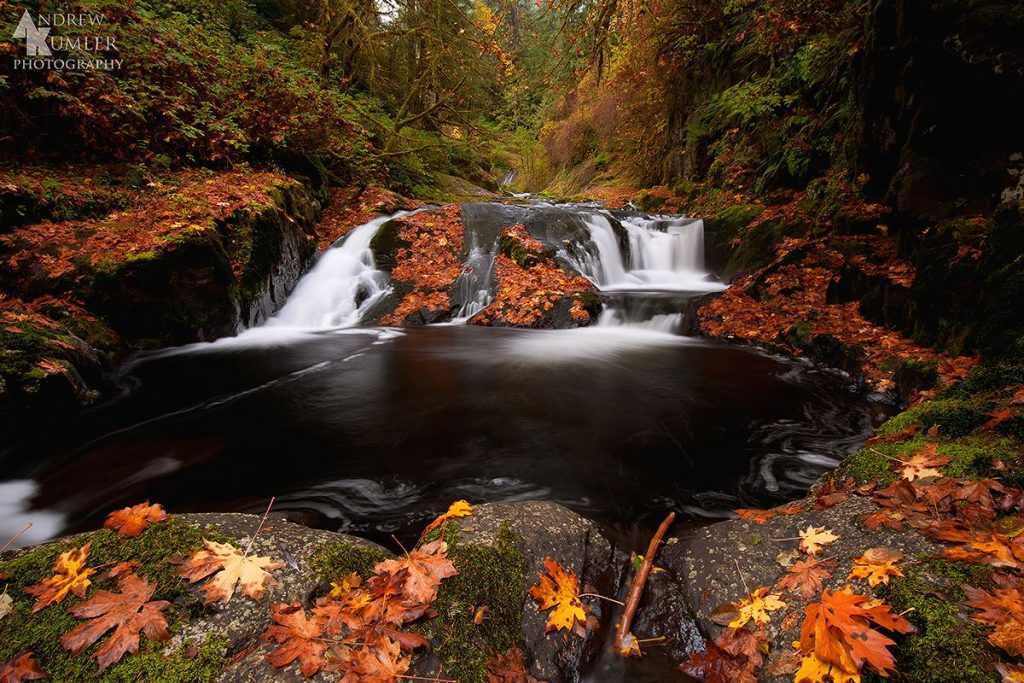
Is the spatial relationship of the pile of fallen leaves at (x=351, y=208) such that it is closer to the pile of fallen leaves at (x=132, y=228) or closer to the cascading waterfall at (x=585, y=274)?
the cascading waterfall at (x=585, y=274)

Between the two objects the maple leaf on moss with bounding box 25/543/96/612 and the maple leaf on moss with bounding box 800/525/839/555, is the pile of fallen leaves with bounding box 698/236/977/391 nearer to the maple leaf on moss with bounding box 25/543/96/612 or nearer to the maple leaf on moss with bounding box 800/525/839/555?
the maple leaf on moss with bounding box 800/525/839/555

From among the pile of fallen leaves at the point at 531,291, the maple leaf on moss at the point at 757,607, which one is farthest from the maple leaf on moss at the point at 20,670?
the pile of fallen leaves at the point at 531,291

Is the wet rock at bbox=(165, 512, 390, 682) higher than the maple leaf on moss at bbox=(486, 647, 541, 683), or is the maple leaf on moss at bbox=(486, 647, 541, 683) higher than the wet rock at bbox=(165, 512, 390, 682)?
the wet rock at bbox=(165, 512, 390, 682)

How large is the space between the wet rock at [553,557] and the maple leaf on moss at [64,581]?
1.47 metres

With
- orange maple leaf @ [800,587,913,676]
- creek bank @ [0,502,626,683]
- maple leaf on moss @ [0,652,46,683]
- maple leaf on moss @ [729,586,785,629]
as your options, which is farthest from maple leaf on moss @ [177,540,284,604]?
orange maple leaf @ [800,587,913,676]

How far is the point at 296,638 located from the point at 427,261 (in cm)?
917

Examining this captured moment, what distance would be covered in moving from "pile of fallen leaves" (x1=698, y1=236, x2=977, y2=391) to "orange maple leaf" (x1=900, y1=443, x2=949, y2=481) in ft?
9.65

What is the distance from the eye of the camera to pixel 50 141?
7.08m

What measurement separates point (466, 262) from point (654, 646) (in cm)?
896

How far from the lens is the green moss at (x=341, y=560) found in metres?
1.96

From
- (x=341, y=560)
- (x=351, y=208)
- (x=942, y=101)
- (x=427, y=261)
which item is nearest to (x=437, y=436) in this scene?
(x=341, y=560)

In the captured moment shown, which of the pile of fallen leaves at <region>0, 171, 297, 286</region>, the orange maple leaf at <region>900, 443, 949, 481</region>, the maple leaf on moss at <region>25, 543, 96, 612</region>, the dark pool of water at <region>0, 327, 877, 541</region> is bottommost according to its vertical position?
the dark pool of water at <region>0, 327, 877, 541</region>

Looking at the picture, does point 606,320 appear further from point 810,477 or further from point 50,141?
point 50,141

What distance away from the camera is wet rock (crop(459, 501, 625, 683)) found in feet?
6.10
